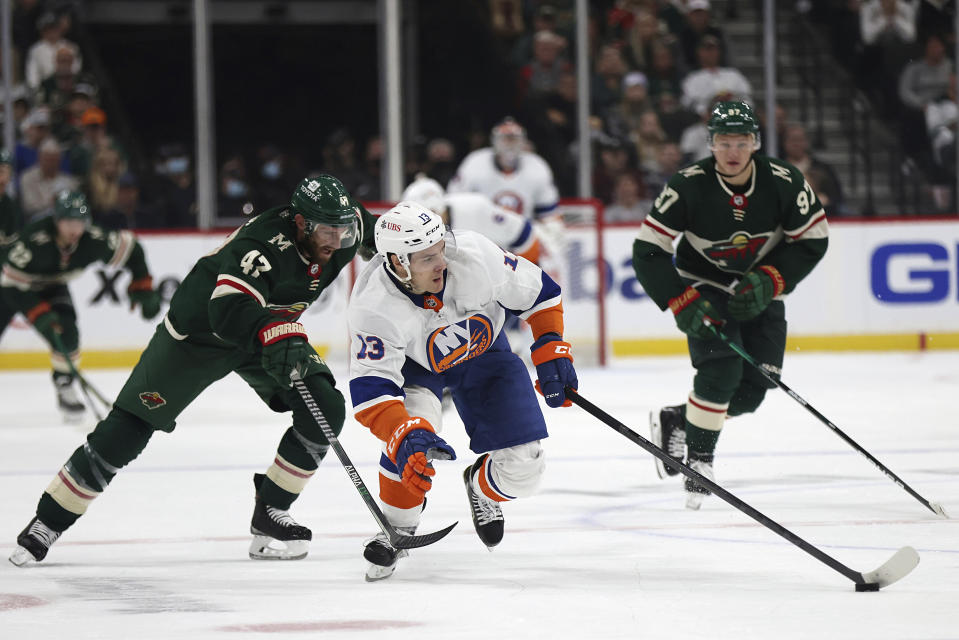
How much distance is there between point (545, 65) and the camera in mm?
10461

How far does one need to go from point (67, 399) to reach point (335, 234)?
396 cm

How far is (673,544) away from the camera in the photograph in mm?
4094

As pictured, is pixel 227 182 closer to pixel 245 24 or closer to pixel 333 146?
pixel 333 146

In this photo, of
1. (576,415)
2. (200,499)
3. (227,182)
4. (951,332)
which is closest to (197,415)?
(576,415)

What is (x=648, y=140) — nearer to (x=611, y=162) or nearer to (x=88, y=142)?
(x=611, y=162)

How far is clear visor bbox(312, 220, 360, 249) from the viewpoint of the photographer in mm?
3865

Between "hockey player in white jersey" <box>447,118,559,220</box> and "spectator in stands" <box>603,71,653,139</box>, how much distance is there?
121cm

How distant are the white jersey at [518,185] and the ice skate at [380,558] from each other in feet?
17.7

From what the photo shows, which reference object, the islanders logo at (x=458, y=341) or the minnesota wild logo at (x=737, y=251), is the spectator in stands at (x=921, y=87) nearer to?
the minnesota wild logo at (x=737, y=251)

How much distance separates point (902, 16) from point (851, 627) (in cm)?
804

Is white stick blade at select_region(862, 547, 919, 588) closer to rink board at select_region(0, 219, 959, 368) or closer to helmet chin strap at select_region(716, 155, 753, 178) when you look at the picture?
helmet chin strap at select_region(716, 155, 753, 178)

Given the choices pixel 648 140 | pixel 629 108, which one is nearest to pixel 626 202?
pixel 648 140

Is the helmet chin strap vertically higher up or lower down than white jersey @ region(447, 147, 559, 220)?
higher up

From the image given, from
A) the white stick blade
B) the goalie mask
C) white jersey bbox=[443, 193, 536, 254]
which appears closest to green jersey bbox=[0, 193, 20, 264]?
white jersey bbox=[443, 193, 536, 254]
